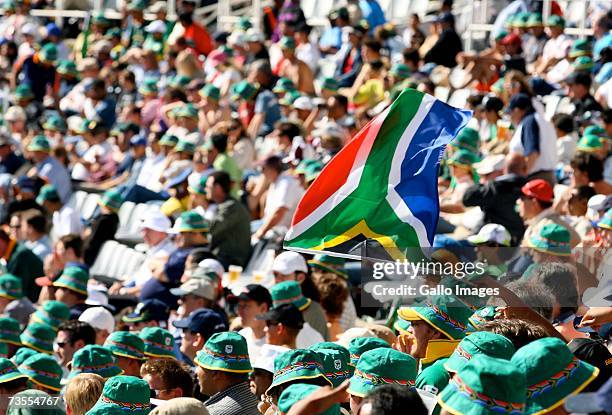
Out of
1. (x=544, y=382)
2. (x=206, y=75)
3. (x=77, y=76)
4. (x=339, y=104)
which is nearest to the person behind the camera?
(x=544, y=382)

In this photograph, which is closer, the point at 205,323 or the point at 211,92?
the point at 205,323

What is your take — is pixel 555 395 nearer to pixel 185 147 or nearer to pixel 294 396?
pixel 294 396

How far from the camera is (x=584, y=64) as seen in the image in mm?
13641

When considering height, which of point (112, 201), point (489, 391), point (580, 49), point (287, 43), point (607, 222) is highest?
point (489, 391)

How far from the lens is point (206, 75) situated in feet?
58.6

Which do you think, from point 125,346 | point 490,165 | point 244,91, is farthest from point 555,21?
point 125,346

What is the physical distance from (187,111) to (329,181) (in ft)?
27.1

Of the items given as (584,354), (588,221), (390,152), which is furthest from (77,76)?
(584,354)

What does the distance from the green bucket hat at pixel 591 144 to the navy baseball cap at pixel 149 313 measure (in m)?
3.90

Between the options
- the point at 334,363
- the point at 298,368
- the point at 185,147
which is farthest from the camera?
the point at 185,147

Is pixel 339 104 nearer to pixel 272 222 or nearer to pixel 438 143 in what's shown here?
pixel 272 222

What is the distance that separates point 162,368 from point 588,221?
12.8 feet

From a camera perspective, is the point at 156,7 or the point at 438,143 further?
the point at 156,7

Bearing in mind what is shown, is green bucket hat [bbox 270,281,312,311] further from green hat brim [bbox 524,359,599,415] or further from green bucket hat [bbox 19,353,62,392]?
green hat brim [bbox 524,359,599,415]
